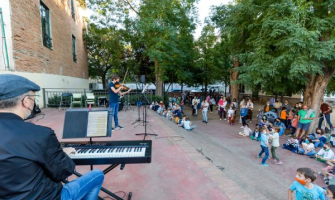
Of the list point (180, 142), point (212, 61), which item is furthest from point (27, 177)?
point (212, 61)

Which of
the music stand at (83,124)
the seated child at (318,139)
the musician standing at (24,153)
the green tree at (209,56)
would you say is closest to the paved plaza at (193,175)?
the music stand at (83,124)

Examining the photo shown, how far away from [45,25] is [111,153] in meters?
13.2

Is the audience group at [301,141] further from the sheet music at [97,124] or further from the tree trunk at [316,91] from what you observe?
the sheet music at [97,124]

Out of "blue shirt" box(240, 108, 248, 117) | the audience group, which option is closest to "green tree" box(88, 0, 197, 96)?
the audience group

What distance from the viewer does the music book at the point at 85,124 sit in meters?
2.70

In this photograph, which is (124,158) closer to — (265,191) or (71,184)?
(71,184)

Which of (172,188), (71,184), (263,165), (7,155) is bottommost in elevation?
(263,165)

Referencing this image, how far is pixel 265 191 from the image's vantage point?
4480 millimetres

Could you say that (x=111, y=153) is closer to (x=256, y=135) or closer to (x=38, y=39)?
(x=256, y=135)

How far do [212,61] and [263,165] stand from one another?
1702cm

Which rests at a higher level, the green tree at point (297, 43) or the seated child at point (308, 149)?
the green tree at point (297, 43)

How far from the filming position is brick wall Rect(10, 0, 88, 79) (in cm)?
849

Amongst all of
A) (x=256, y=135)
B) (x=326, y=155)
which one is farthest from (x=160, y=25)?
(x=326, y=155)

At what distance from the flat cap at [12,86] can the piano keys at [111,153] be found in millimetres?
1095
